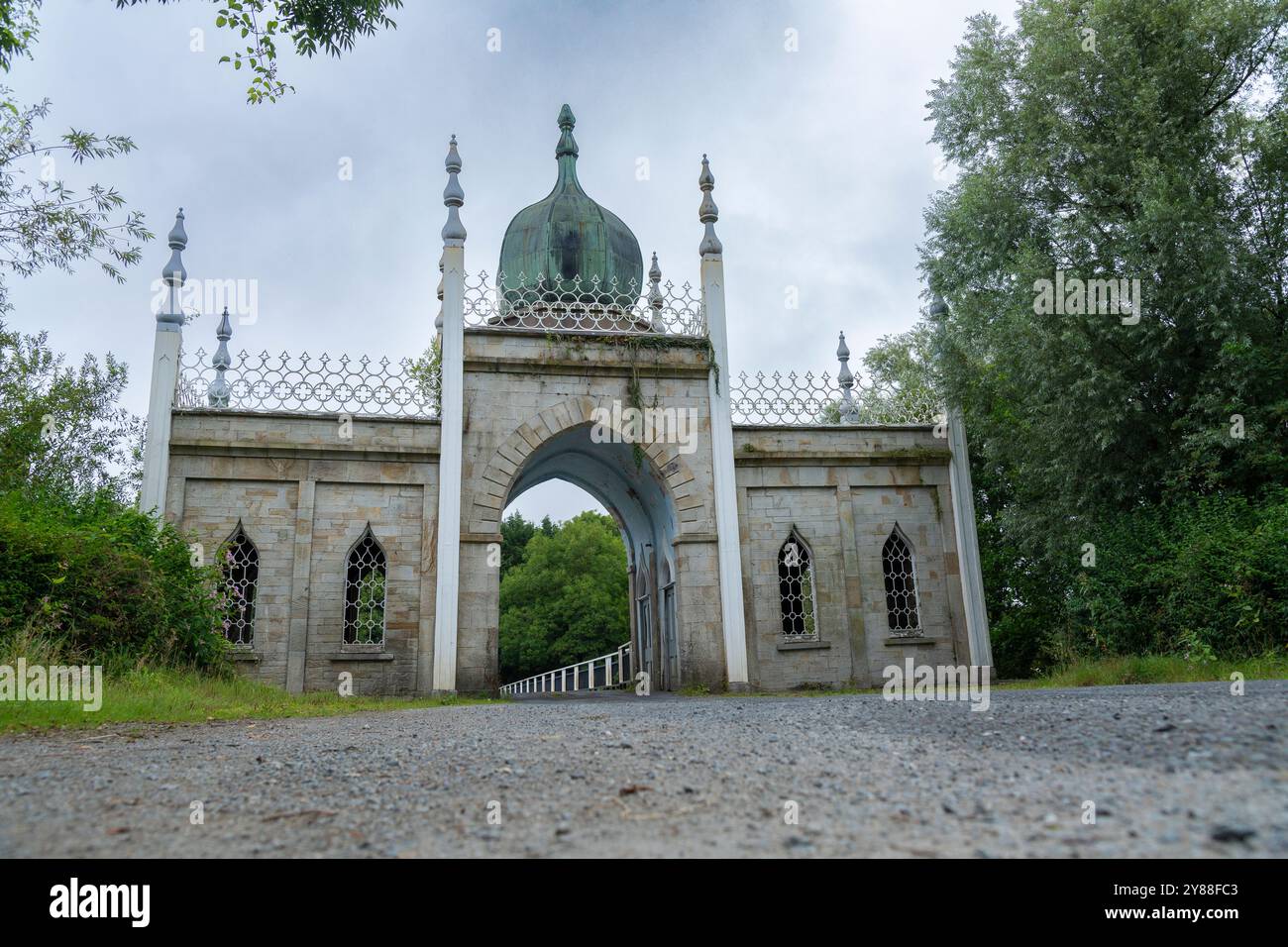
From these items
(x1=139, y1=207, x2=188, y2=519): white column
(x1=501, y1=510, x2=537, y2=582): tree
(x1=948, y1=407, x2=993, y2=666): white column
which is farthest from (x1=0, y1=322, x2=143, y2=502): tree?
(x1=501, y1=510, x2=537, y2=582): tree

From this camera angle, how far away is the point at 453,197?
1495 cm

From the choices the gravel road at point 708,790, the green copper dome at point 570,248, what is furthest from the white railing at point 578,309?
the gravel road at point 708,790

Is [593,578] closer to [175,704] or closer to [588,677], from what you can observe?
[588,677]

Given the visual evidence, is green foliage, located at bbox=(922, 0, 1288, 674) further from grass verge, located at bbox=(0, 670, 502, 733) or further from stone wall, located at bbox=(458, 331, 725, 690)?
grass verge, located at bbox=(0, 670, 502, 733)

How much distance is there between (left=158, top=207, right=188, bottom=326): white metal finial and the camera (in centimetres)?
1415

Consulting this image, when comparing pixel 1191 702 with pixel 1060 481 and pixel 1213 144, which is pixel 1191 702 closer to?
pixel 1060 481

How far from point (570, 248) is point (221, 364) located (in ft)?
26.0

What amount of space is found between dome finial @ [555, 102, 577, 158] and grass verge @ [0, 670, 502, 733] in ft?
42.0

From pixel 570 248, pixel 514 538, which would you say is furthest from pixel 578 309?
pixel 514 538
